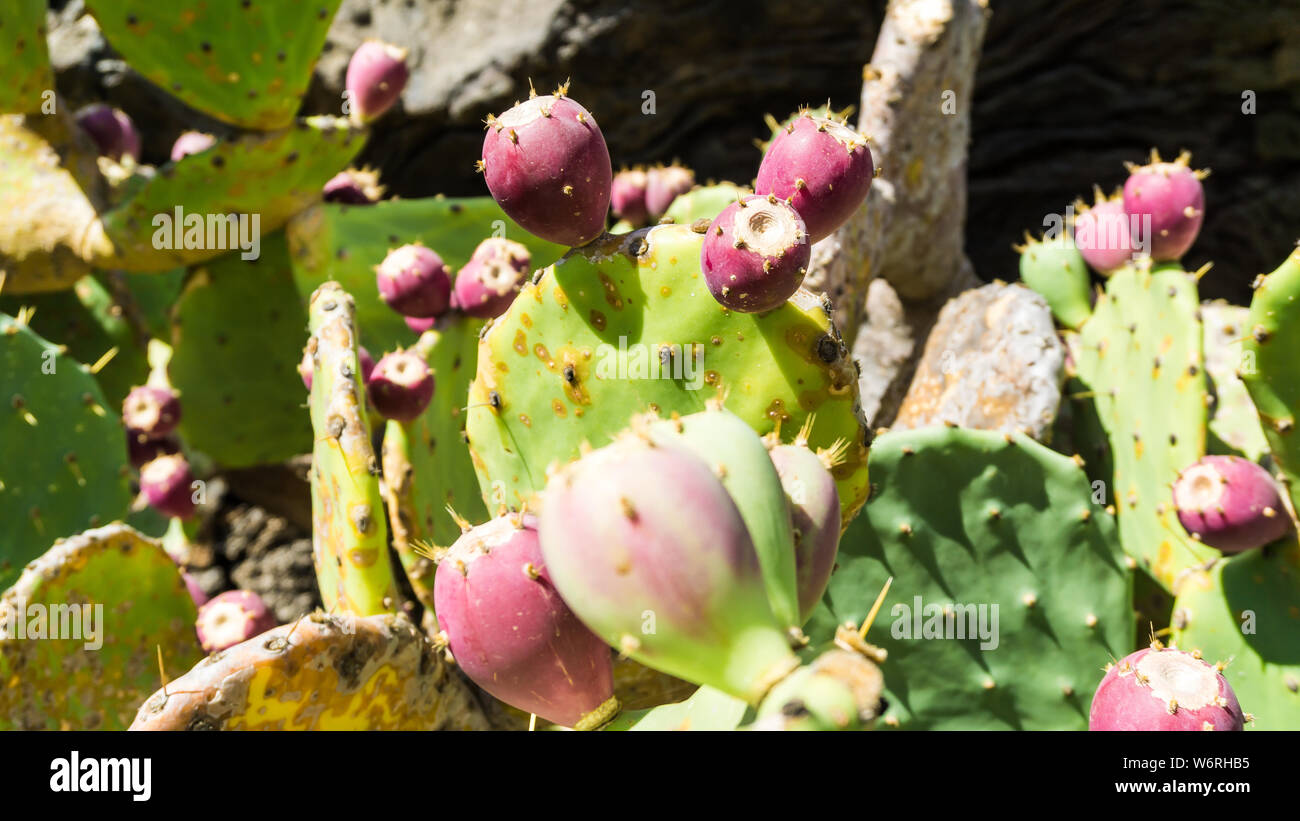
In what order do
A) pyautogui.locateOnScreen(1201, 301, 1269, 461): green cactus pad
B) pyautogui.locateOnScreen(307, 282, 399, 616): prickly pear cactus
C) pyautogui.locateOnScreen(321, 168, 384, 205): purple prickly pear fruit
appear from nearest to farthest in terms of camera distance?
pyautogui.locateOnScreen(307, 282, 399, 616): prickly pear cactus, pyautogui.locateOnScreen(1201, 301, 1269, 461): green cactus pad, pyautogui.locateOnScreen(321, 168, 384, 205): purple prickly pear fruit

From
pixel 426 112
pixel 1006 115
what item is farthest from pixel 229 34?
pixel 1006 115

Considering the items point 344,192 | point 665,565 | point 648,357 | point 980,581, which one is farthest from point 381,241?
point 665,565

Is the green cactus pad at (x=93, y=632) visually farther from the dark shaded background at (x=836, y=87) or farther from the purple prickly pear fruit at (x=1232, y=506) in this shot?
the dark shaded background at (x=836, y=87)

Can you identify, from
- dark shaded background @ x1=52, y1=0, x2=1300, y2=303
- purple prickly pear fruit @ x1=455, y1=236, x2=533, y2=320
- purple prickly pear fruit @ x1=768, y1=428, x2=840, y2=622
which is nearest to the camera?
purple prickly pear fruit @ x1=768, y1=428, x2=840, y2=622

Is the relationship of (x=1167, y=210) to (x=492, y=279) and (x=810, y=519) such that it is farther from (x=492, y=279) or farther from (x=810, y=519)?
(x=810, y=519)

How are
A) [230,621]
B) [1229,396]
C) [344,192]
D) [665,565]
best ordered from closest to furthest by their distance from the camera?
[665,565] → [230,621] → [1229,396] → [344,192]

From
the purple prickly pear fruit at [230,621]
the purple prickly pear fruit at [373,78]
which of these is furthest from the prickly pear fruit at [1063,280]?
the purple prickly pear fruit at [230,621]

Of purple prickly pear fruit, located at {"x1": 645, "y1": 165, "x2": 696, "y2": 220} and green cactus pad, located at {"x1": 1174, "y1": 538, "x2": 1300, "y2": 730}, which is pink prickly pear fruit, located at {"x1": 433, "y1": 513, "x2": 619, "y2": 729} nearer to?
green cactus pad, located at {"x1": 1174, "y1": 538, "x2": 1300, "y2": 730}

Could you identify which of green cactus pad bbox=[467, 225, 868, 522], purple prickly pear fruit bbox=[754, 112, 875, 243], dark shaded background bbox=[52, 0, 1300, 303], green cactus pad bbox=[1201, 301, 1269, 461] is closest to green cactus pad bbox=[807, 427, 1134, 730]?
green cactus pad bbox=[467, 225, 868, 522]
